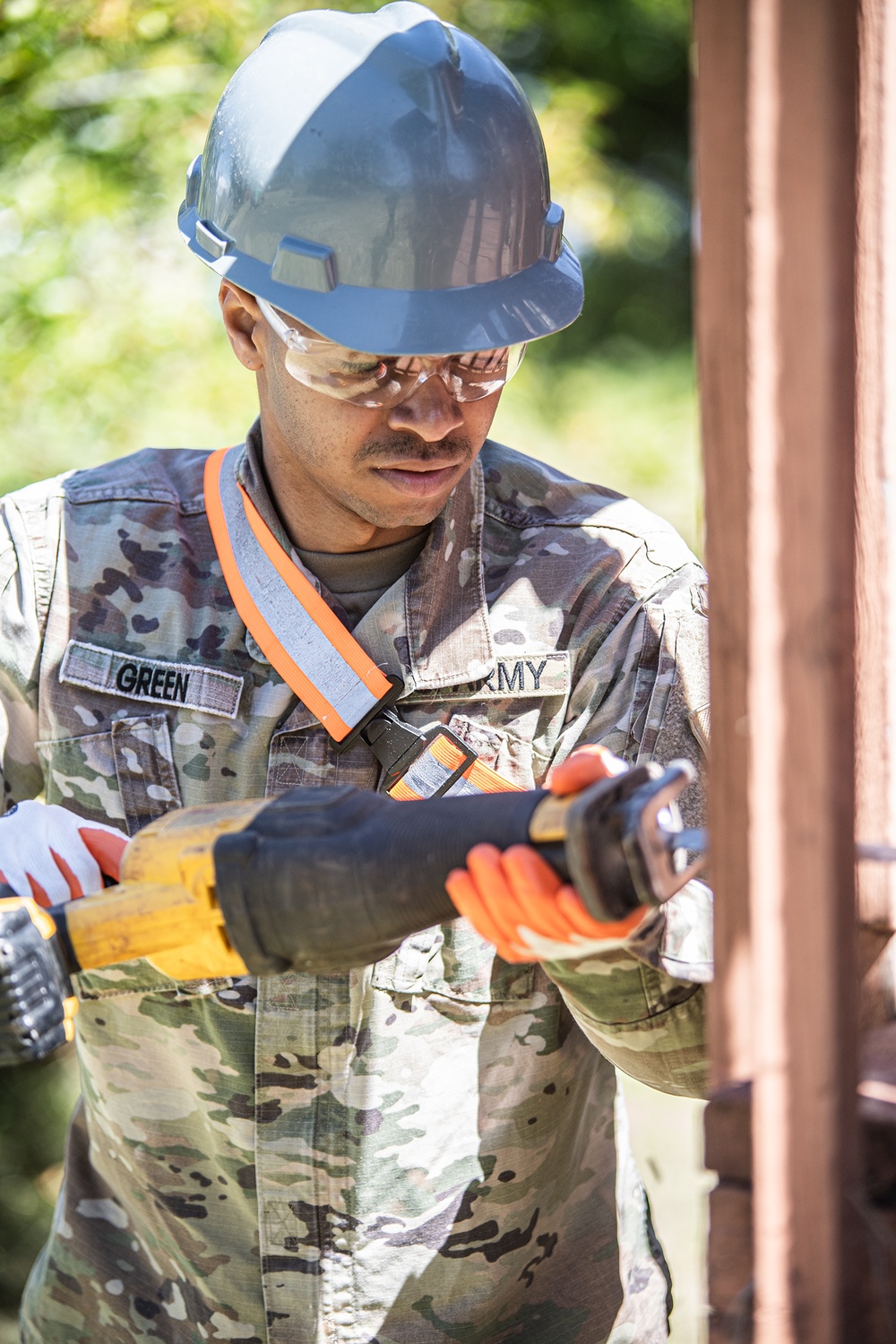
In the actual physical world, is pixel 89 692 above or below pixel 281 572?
below

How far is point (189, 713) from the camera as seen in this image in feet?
6.68

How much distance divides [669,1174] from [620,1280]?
6.48 feet

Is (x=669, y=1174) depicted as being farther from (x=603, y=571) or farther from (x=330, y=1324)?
(x=603, y=571)

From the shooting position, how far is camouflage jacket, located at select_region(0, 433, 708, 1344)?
6.45ft

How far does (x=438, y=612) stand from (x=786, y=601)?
1.12m

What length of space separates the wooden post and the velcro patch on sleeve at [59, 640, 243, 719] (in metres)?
1.19

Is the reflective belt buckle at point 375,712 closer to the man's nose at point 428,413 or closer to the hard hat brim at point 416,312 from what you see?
the man's nose at point 428,413

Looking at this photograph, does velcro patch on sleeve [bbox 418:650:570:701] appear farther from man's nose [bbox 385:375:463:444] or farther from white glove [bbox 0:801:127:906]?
white glove [bbox 0:801:127:906]

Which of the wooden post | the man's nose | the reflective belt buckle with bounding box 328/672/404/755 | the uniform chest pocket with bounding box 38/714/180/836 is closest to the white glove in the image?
the uniform chest pocket with bounding box 38/714/180/836

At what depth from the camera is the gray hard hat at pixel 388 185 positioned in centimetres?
183

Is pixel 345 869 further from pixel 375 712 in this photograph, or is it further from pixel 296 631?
pixel 296 631

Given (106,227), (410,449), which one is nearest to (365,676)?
(410,449)

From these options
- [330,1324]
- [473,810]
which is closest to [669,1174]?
[330,1324]

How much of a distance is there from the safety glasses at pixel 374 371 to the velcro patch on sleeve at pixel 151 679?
1.64ft
